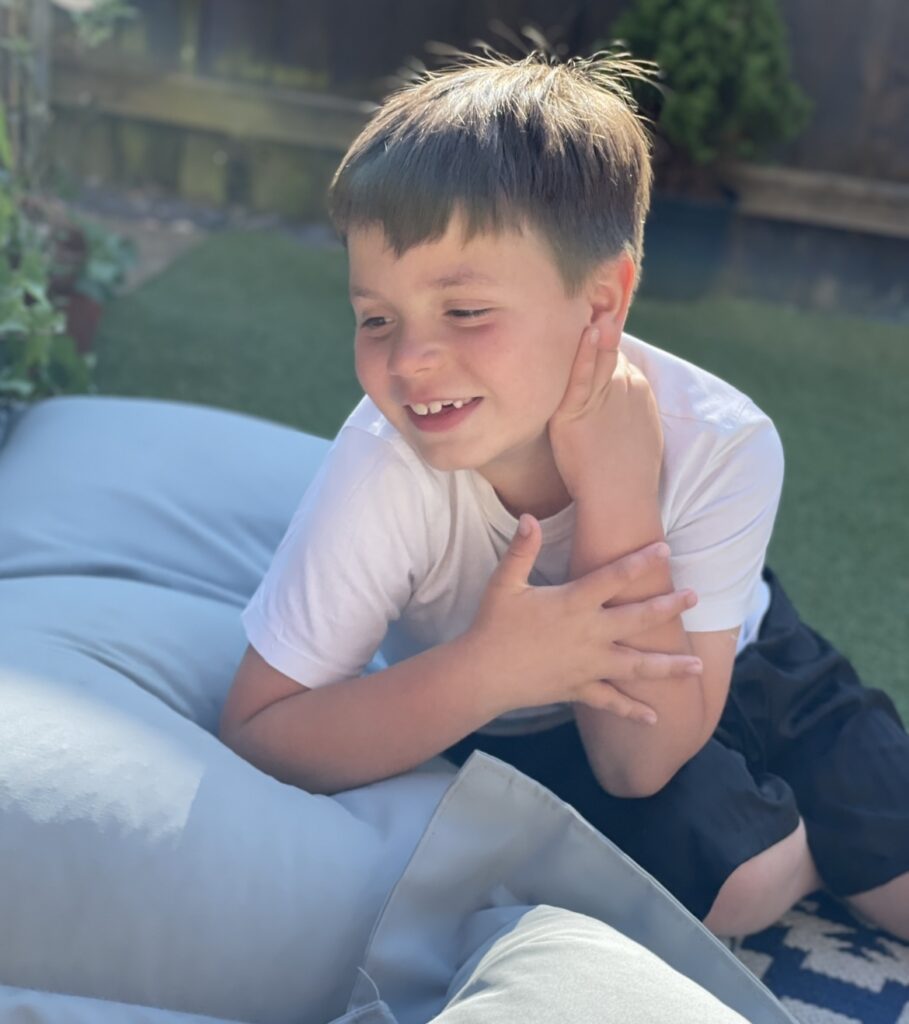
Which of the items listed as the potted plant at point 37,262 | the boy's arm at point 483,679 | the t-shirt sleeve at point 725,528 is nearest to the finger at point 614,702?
the boy's arm at point 483,679

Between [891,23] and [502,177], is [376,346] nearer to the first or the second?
[502,177]

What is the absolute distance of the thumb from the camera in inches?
52.7

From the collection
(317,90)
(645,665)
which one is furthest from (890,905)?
(317,90)

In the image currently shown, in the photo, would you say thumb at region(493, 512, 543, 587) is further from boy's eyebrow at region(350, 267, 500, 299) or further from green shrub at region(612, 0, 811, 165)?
green shrub at region(612, 0, 811, 165)

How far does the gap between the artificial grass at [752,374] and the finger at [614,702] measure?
3.31 ft

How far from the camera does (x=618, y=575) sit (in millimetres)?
1377

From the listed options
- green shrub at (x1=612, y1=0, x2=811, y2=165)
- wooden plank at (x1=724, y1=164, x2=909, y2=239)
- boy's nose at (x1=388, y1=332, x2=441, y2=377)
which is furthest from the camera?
wooden plank at (x1=724, y1=164, x2=909, y2=239)

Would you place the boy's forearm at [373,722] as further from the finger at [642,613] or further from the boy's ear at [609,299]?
the boy's ear at [609,299]

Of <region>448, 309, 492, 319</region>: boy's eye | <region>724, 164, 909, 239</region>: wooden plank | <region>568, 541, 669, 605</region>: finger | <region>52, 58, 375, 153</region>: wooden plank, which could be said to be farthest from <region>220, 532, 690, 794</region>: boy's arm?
<region>52, 58, 375, 153</region>: wooden plank

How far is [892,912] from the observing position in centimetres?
163

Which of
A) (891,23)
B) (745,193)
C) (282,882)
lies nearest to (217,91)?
(745,193)

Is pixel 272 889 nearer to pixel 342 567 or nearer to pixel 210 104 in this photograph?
pixel 342 567

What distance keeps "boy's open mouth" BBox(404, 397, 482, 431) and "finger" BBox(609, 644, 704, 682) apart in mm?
281

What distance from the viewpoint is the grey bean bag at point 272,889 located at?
45.6 inches
